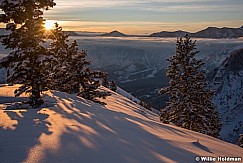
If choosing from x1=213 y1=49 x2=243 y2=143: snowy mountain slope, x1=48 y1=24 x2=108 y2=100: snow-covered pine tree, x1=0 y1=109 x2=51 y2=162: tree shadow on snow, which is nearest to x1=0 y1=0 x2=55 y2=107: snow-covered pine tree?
x1=0 y1=109 x2=51 y2=162: tree shadow on snow

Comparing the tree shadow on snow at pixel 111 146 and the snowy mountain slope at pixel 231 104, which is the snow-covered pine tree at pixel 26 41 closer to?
the tree shadow on snow at pixel 111 146

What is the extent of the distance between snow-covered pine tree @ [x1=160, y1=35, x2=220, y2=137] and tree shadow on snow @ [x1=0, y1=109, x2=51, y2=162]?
52.0ft

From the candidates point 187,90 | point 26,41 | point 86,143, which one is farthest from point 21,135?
point 187,90

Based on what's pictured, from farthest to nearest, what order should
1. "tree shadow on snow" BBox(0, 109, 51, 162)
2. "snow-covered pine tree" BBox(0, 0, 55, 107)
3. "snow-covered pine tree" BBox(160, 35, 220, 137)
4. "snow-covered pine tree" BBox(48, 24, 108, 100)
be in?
"snow-covered pine tree" BBox(48, 24, 108, 100) < "snow-covered pine tree" BBox(160, 35, 220, 137) < "snow-covered pine tree" BBox(0, 0, 55, 107) < "tree shadow on snow" BBox(0, 109, 51, 162)

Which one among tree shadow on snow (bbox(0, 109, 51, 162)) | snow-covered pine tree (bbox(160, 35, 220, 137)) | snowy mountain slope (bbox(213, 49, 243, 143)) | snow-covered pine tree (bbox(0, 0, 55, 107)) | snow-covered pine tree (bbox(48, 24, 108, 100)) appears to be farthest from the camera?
snowy mountain slope (bbox(213, 49, 243, 143))

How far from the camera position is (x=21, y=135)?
927cm

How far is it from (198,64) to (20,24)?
16174 millimetres

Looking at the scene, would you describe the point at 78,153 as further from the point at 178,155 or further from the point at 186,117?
the point at 186,117

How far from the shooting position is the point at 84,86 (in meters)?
28.5

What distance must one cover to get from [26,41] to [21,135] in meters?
8.79

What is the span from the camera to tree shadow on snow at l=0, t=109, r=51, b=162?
292 inches

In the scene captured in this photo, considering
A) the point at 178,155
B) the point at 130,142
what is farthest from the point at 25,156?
the point at 178,155

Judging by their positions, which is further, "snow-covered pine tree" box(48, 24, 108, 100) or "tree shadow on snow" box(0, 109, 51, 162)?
"snow-covered pine tree" box(48, 24, 108, 100)

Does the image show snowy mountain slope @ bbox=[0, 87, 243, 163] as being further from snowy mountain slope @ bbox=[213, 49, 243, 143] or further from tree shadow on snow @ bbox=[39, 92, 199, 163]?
snowy mountain slope @ bbox=[213, 49, 243, 143]
